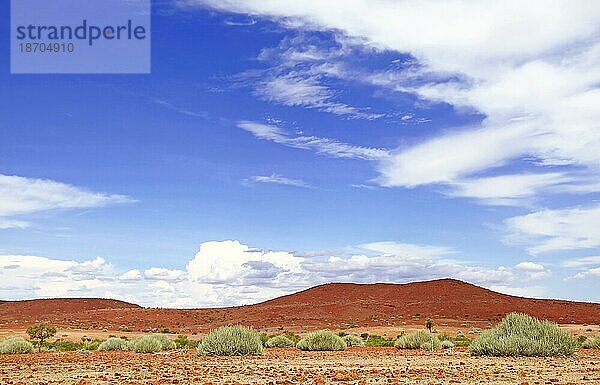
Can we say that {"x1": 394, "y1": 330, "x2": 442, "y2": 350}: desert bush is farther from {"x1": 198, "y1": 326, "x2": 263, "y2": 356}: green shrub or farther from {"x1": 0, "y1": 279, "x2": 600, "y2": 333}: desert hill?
{"x1": 0, "y1": 279, "x2": 600, "y2": 333}: desert hill

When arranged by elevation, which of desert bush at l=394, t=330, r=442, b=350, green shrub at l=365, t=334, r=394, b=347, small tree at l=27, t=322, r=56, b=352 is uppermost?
small tree at l=27, t=322, r=56, b=352

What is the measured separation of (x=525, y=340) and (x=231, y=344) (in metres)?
11.1

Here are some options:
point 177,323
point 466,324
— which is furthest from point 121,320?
point 466,324

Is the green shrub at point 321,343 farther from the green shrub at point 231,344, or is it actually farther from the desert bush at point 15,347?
the desert bush at point 15,347

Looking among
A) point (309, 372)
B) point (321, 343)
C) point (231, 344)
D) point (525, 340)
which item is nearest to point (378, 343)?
point (321, 343)

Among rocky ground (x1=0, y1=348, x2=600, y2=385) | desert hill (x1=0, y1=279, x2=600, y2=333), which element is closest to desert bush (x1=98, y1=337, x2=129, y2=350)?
rocky ground (x1=0, y1=348, x2=600, y2=385)

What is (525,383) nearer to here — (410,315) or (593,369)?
(593,369)

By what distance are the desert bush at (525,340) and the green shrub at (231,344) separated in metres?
8.70

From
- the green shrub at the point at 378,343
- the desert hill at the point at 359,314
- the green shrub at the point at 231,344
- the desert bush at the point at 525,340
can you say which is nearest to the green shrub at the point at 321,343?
the green shrub at the point at 231,344

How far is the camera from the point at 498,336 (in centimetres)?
2388

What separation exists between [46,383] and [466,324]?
5567 cm

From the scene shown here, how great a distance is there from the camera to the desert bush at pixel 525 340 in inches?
887

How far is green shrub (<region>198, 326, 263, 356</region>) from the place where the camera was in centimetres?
2519

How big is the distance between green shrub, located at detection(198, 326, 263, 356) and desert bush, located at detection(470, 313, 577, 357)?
8.70 m
